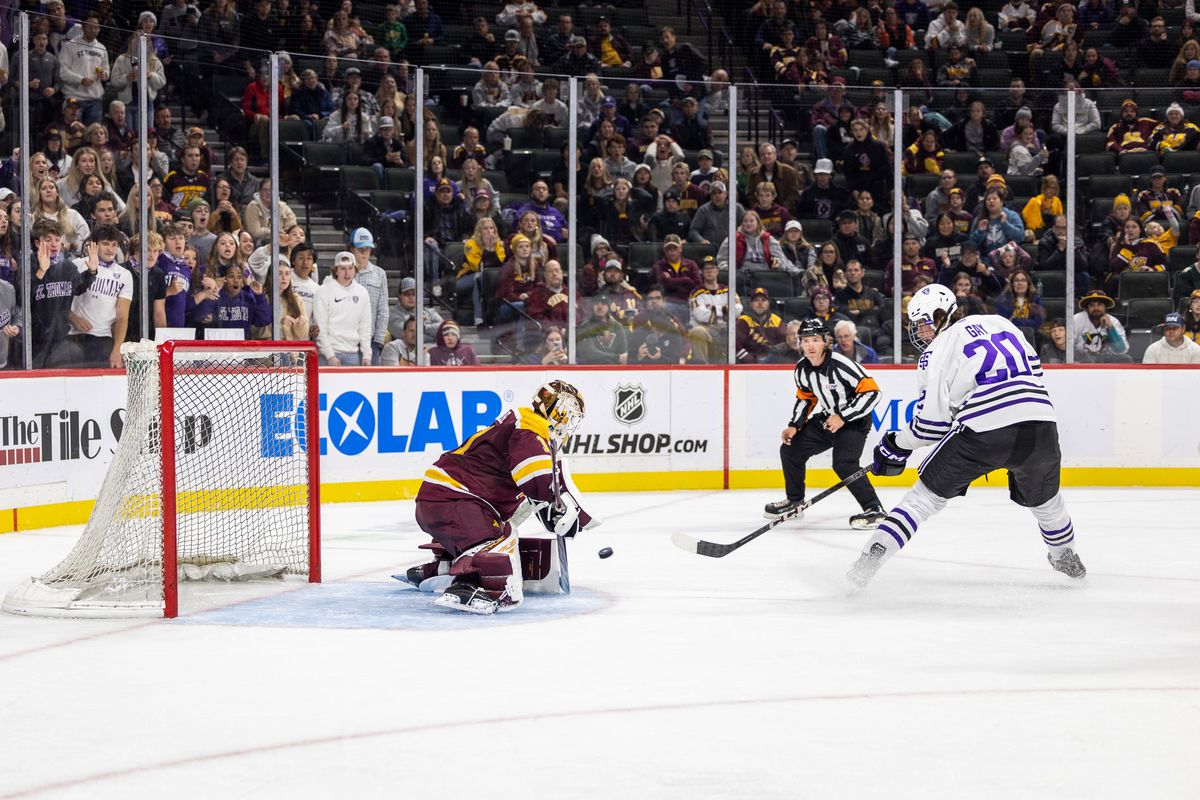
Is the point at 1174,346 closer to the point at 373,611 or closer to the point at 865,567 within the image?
the point at 865,567

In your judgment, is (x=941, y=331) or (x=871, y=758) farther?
(x=941, y=331)

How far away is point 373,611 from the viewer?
4984 millimetres

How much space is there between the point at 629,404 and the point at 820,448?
2.16 metres

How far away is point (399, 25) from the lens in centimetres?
1176

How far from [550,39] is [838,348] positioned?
4268 millimetres

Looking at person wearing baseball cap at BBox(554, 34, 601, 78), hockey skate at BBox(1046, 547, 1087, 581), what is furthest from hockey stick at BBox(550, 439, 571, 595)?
person wearing baseball cap at BBox(554, 34, 601, 78)

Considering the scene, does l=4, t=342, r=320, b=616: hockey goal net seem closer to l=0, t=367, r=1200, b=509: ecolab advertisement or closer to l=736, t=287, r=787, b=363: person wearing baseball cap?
l=0, t=367, r=1200, b=509: ecolab advertisement

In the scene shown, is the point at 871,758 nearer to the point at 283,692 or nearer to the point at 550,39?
the point at 283,692

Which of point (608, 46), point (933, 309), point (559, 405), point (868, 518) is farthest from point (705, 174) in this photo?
point (559, 405)

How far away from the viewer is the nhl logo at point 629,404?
9.91m

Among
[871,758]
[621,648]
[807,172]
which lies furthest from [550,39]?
[871,758]

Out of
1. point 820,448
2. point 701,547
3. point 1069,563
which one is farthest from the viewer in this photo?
point 820,448

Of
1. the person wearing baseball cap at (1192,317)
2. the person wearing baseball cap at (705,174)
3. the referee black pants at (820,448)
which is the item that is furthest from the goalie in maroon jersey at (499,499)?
the person wearing baseball cap at (1192,317)

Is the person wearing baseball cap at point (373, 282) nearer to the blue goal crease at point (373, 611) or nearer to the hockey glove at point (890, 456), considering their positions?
the blue goal crease at point (373, 611)
